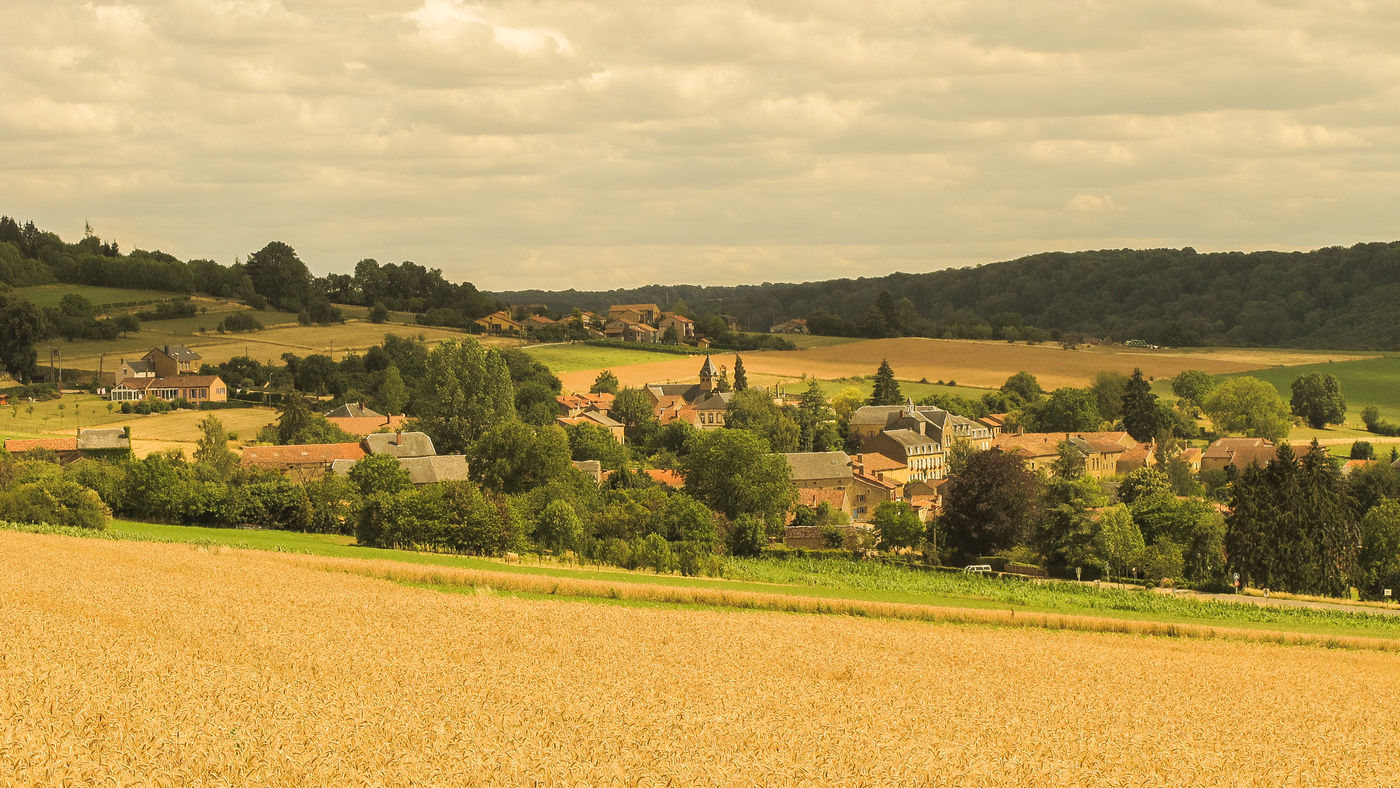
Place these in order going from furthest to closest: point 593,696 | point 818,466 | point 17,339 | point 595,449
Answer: point 17,339, point 595,449, point 818,466, point 593,696

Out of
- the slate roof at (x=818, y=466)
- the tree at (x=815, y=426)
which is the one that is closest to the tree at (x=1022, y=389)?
the tree at (x=815, y=426)

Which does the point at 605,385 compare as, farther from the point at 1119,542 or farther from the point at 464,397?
the point at 1119,542

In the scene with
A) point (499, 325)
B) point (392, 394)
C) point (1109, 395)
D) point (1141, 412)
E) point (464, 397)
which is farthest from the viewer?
point (499, 325)

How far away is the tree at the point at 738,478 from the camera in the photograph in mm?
77250

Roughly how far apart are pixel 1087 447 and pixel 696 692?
94.3 m

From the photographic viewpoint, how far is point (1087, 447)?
112438 mm

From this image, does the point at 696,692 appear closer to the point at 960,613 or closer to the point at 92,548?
the point at 960,613

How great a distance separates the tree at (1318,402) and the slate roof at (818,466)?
194 feet

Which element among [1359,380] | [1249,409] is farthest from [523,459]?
[1359,380]

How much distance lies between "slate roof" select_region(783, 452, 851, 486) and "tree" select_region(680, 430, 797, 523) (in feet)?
44.1

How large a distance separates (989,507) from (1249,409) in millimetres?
65853

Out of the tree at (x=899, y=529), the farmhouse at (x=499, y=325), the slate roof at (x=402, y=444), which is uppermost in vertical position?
the farmhouse at (x=499, y=325)

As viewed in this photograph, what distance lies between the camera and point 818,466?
93938 millimetres

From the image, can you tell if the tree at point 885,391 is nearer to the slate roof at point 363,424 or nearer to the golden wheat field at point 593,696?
the slate roof at point 363,424
